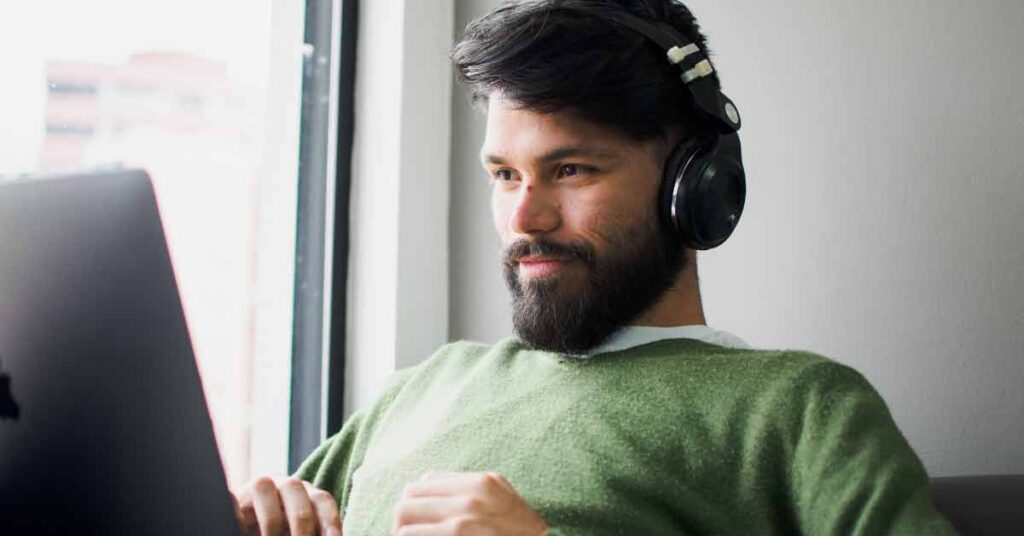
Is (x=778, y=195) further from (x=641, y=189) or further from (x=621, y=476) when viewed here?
(x=621, y=476)

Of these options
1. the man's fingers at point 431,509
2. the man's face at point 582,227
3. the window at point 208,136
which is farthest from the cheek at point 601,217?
the window at point 208,136

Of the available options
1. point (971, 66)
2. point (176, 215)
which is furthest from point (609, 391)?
point (176, 215)

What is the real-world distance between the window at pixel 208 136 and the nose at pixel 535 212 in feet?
1.34

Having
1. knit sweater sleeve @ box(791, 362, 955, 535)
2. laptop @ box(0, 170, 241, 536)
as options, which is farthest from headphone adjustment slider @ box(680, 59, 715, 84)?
laptop @ box(0, 170, 241, 536)

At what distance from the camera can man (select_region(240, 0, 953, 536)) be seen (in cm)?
90

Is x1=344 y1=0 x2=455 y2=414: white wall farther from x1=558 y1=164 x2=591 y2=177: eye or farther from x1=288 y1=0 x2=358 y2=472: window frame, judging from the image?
x1=558 y1=164 x2=591 y2=177: eye

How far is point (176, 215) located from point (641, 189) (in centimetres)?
72

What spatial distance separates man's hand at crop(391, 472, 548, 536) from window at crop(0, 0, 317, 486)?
49 cm

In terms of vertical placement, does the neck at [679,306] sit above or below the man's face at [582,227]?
below

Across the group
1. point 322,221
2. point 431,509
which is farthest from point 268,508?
point 322,221

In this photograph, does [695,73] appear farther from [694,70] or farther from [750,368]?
[750,368]

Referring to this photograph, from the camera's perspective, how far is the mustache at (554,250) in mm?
1045

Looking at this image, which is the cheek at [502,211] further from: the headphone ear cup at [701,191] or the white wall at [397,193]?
the white wall at [397,193]

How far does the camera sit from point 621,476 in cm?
93
